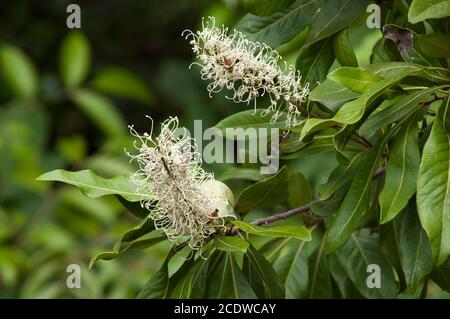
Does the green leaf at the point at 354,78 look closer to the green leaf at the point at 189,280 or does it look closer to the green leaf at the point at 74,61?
the green leaf at the point at 189,280

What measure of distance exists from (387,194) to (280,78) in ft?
0.66

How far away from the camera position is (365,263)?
4.33 ft

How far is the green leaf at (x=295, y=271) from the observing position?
1348 millimetres

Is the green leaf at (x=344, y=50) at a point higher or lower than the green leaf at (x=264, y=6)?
lower

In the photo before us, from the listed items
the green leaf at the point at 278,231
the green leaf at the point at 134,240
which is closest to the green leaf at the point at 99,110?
the green leaf at the point at 134,240

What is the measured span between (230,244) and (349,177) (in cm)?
19

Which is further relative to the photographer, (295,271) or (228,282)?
(295,271)

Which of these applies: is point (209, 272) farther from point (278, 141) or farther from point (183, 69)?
point (183, 69)

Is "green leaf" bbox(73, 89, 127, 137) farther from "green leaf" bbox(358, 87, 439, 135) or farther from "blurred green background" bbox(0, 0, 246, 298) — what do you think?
"green leaf" bbox(358, 87, 439, 135)

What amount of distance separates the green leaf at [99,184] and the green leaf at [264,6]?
11.8 inches

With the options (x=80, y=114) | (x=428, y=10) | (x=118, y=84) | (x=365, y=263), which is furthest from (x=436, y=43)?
(x=80, y=114)

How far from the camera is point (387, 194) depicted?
3.35ft

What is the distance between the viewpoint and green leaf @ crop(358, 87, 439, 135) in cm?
102

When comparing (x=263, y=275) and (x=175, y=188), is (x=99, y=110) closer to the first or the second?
(x=263, y=275)
